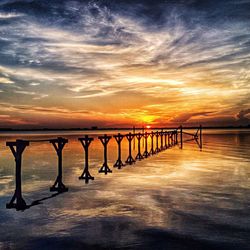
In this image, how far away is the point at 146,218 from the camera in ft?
37.9

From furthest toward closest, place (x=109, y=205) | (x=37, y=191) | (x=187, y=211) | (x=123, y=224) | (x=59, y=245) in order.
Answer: (x=37, y=191) → (x=109, y=205) → (x=187, y=211) → (x=123, y=224) → (x=59, y=245)

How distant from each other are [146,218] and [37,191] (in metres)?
8.56

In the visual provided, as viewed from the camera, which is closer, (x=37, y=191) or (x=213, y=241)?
(x=213, y=241)

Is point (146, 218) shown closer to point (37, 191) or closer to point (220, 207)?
point (220, 207)

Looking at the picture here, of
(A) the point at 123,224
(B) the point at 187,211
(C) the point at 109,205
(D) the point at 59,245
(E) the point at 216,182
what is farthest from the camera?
(E) the point at 216,182

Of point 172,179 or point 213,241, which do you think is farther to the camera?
point 172,179

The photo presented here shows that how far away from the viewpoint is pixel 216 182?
19.4 m

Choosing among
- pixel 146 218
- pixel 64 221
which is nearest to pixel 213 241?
pixel 146 218

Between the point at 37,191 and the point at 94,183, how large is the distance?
4106 millimetres

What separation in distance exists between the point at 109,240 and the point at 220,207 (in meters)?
6.09

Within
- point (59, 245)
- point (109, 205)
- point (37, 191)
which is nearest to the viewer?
point (59, 245)

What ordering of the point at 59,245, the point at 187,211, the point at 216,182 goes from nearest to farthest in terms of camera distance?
1. the point at 59,245
2. the point at 187,211
3. the point at 216,182

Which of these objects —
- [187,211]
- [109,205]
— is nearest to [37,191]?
[109,205]

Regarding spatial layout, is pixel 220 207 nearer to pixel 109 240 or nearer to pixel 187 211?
pixel 187 211
